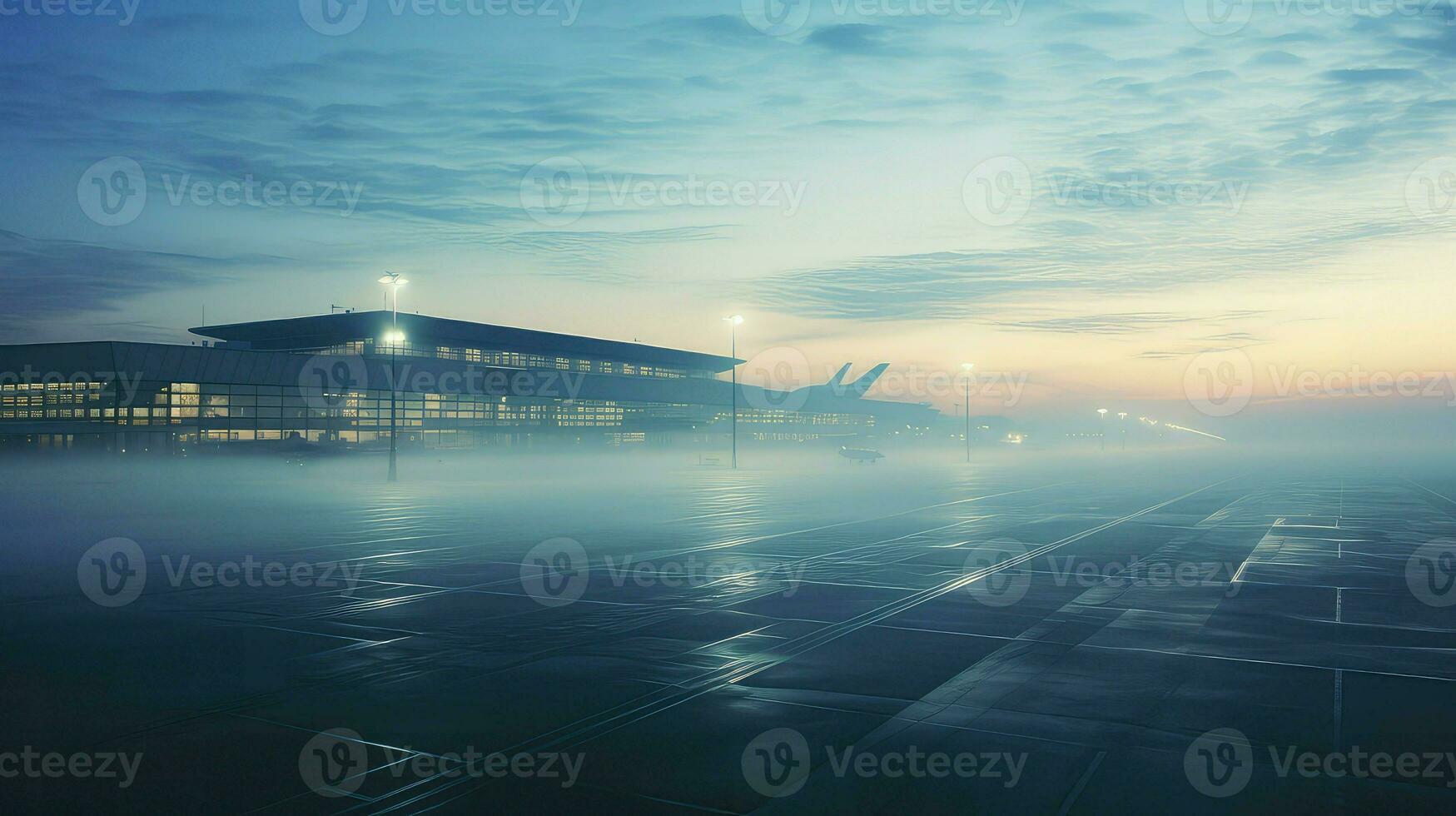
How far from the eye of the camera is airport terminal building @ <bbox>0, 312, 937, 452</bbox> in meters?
58.1

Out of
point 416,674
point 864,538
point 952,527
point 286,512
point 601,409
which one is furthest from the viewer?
point 601,409

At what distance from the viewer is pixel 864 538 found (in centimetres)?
2395

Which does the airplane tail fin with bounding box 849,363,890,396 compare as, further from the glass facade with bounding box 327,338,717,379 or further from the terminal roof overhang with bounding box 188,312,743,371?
the terminal roof overhang with bounding box 188,312,743,371

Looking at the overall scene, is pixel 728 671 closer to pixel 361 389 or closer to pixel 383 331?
pixel 361 389

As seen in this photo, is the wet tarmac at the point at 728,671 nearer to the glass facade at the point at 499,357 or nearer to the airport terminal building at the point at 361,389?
the airport terminal building at the point at 361,389

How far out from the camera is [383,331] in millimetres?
85250

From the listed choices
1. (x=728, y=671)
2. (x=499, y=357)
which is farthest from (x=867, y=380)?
(x=728, y=671)

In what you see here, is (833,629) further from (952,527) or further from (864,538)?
(952,527)

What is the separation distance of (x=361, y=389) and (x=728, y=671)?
222ft

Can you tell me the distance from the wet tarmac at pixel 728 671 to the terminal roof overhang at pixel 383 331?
6330 centimetres

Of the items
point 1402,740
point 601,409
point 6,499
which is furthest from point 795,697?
point 601,409

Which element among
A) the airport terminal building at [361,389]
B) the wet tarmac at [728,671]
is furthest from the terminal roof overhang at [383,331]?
the wet tarmac at [728,671]

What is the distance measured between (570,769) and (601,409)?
90042mm

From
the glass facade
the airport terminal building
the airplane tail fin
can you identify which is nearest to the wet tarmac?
the airport terminal building
